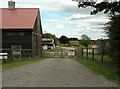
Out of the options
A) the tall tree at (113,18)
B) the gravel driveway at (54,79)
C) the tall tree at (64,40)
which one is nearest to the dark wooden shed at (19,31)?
the tall tree at (113,18)

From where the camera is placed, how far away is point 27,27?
4447 centimetres

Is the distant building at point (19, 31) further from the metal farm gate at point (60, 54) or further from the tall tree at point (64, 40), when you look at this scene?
the tall tree at point (64, 40)

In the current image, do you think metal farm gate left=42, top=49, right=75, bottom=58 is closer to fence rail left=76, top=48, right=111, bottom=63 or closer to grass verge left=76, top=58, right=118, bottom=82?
fence rail left=76, top=48, right=111, bottom=63

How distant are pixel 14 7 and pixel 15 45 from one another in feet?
28.5

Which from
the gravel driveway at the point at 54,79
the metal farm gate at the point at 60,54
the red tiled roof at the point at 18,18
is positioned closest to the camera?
the gravel driveway at the point at 54,79

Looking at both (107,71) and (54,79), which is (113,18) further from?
(54,79)

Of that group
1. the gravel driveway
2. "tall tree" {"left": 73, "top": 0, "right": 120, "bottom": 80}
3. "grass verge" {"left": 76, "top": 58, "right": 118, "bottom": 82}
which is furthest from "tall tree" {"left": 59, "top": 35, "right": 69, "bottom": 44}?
the gravel driveway

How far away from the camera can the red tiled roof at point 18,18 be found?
4500 cm

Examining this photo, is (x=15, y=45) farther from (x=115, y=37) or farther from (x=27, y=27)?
(x=115, y=37)

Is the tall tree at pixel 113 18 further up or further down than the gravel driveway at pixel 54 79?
further up

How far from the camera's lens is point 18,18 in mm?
46969

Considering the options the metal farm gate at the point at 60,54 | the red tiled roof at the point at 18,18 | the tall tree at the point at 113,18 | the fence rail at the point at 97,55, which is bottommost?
the metal farm gate at the point at 60,54

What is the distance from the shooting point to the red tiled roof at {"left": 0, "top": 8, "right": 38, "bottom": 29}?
45.0m

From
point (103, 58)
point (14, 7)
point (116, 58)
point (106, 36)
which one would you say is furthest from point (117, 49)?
point (14, 7)
